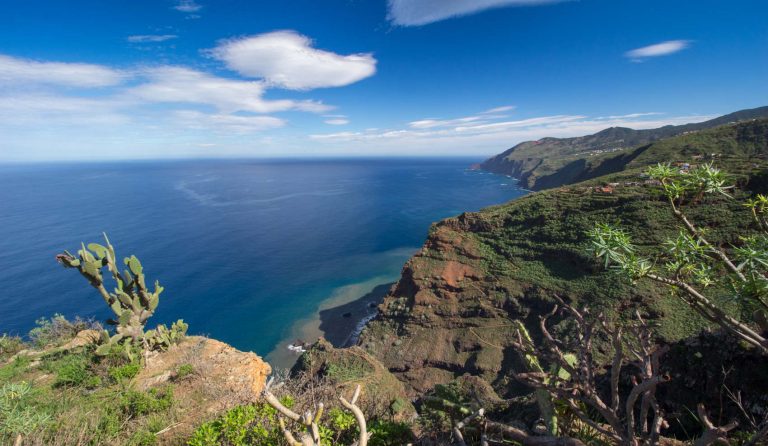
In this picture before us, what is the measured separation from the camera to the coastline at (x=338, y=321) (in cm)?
3834

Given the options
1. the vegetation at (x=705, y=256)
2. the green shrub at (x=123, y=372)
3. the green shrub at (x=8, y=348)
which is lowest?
the green shrub at (x=8, y=348)

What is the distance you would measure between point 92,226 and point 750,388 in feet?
339

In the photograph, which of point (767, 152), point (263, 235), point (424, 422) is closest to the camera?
point (424, 422)

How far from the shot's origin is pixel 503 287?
3575cm

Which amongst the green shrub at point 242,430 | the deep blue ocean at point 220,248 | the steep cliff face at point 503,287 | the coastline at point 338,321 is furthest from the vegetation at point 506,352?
the deep blue ocean at point 220,248

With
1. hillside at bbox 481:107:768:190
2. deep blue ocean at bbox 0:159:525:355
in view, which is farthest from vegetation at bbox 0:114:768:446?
hillside at bbox 481:107:768:190

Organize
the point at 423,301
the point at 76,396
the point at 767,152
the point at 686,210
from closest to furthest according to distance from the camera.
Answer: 1. the point at 76,396
2. the point at 686,210
3. the point at 423,301
4. the point at 767,152

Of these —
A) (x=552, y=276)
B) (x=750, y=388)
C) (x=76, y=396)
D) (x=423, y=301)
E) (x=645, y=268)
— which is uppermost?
(x=645, y=268)

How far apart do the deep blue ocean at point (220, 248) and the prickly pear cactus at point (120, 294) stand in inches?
1083

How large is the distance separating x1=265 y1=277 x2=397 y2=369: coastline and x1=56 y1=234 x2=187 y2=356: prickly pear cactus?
24613mm

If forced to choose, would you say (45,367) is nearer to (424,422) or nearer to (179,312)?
(424,422)

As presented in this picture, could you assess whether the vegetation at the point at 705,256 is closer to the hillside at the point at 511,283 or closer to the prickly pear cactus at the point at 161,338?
the prickly pear cactus at the point at 161,338

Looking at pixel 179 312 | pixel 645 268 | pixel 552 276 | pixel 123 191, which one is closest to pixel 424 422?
pixel 645 268

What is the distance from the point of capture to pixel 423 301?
123 feet
